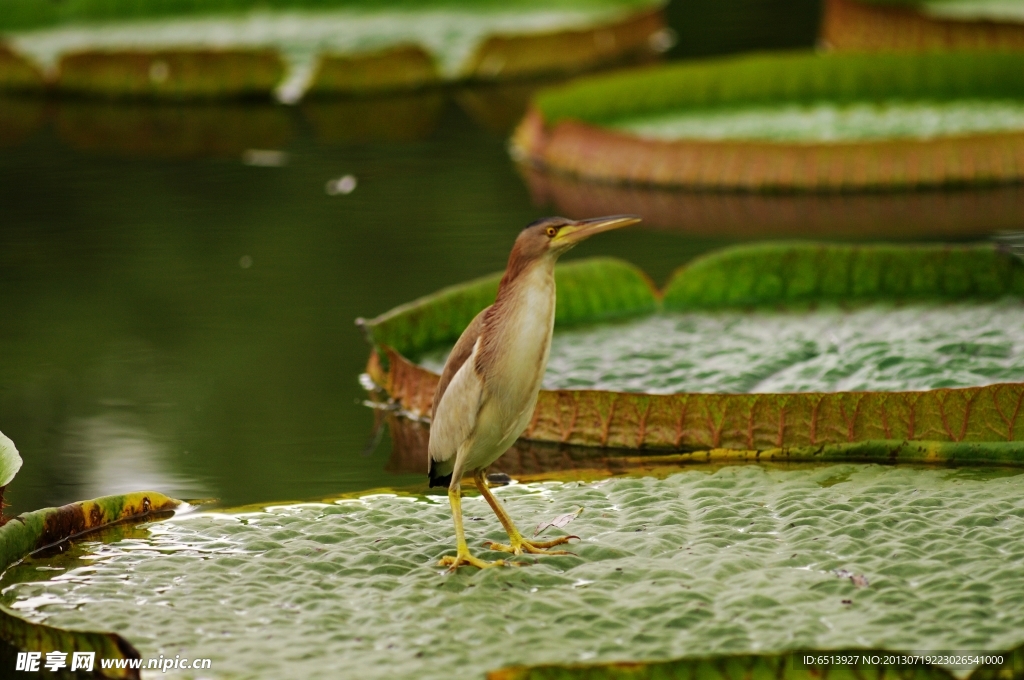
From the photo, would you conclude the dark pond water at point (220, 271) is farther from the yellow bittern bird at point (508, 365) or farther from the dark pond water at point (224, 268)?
the yellow bittern bird at point (508, 365)

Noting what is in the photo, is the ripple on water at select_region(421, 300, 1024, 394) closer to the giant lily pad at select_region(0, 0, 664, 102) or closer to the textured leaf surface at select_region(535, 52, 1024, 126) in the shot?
the textured leaf surface at select_region(535, 52, 1024, 126)

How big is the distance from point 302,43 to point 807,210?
3836 millimetres

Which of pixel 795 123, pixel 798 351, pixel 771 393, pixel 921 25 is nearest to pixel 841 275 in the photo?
pixel 798 351

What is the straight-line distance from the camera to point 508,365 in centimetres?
259

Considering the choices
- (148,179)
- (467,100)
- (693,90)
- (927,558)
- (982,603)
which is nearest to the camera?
(982,603)

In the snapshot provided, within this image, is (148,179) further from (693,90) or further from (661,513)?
(661,513)

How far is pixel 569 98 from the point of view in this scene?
714 centimetres

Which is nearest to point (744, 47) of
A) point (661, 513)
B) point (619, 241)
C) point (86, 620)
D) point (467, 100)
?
point (467, 100)

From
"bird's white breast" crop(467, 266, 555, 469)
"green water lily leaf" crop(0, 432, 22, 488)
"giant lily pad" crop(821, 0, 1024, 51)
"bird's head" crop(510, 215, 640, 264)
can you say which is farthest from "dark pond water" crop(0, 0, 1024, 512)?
"giant lily pad" crop(821, 0, 1024, 51)

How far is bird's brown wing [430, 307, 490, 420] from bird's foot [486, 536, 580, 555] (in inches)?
10.6

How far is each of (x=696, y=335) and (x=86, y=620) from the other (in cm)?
209

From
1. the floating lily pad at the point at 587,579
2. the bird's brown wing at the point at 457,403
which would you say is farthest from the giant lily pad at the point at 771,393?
the bird's brown wing at the point at 457,403

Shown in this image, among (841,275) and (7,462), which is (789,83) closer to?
(841,275)

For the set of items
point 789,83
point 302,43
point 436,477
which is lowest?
point 436,477
